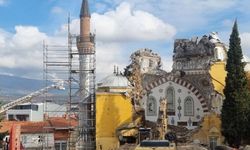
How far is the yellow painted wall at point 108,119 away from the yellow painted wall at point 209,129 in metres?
6.96

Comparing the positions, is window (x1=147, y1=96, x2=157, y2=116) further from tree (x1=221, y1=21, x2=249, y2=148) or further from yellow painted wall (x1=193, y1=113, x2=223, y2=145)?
tree (x1=221, y1=21, x2=249, y2=148)

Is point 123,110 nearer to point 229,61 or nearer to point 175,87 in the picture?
point 175,87

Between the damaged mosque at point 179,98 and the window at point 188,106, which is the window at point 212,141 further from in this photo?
the window at point 188,106

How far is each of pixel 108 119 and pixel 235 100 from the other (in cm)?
1212

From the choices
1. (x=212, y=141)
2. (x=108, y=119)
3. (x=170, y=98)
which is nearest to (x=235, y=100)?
(x=212, y=141)

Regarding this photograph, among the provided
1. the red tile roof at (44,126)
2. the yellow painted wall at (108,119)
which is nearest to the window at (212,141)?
the yellow painted wall at (108,119)

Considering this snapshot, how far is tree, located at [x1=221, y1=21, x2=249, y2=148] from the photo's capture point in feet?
129

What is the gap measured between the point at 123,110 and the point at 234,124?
11111mm

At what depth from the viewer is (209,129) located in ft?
139

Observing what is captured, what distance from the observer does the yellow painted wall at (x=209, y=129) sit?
42.2 metres

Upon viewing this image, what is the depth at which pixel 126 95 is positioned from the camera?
46000mm

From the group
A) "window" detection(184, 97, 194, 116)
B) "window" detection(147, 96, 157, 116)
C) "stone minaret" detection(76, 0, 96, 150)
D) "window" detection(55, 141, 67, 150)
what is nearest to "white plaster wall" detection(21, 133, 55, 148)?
"window" detection(55, 141, 67, 150)

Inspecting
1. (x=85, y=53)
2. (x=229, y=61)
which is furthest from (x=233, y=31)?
(x=85, y=53)

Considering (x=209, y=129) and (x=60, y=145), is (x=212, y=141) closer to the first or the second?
(x=209, y=129)
